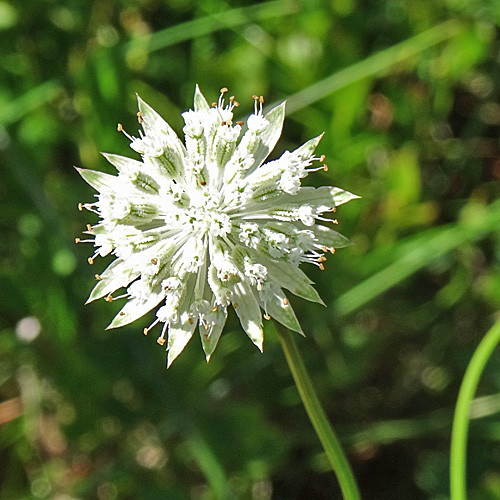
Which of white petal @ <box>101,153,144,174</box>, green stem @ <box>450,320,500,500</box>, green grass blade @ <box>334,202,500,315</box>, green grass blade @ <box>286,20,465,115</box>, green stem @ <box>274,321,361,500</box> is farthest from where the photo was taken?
green grass blade @ <box>286,20,465,115</box>

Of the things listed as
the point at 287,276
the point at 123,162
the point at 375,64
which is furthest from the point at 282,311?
the point at 375,64

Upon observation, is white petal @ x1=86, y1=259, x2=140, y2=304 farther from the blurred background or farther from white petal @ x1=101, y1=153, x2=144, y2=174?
the blurred background

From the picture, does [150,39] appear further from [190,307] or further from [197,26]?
[190,307]

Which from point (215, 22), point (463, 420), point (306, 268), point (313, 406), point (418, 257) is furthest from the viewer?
point (215, 22)

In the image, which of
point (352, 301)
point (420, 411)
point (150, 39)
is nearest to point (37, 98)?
point (150, 39)

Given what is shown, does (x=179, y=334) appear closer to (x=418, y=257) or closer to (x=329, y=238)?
(x=329, y=238)

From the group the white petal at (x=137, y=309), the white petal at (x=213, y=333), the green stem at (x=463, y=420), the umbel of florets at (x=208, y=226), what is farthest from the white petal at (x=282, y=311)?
the green stem at (x=463, y=420)

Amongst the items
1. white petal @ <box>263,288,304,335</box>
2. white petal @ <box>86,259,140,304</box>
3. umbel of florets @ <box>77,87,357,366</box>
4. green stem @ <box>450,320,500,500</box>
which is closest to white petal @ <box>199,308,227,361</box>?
umbel of florets @ <box>77,87,357,366</box>
